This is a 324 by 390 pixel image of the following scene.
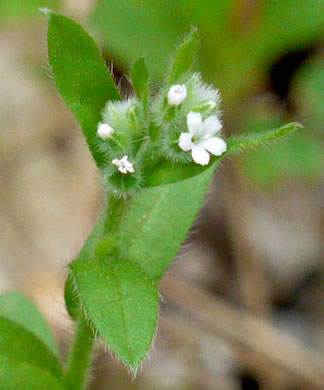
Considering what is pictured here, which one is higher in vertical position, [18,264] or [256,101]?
[256,101]

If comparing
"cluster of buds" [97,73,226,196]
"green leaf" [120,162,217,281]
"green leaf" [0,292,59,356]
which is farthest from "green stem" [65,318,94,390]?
"cluster of buds" [97,73,226,196]

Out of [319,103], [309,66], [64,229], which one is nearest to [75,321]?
[64,229]

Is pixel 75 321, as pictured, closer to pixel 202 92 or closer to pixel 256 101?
pixel 202 92

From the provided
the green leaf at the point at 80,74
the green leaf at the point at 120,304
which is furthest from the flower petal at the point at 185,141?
the green leaf at the point at 120,304

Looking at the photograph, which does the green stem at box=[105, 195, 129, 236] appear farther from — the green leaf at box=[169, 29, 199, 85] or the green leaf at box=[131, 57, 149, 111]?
the green leaf at box=[169, 29, 199, 85]

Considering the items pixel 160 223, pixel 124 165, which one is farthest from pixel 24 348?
pixel 124 165

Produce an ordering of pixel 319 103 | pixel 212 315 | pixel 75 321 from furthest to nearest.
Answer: pixel 319 103 → pixel 212 315 → pixel 75 321

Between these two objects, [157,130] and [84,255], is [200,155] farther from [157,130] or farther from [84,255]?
[84,255]

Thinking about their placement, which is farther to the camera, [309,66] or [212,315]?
[309,66]
